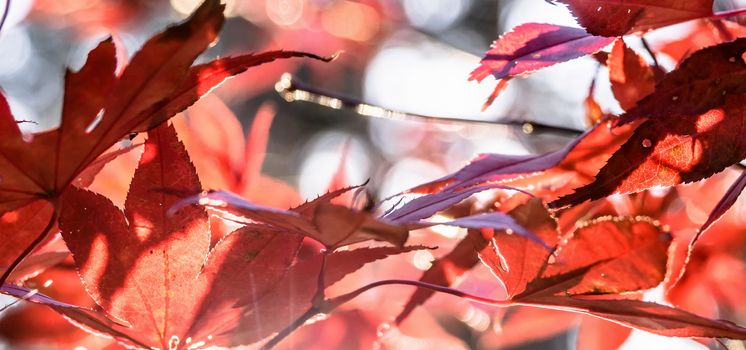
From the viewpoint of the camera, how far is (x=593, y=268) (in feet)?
1.53

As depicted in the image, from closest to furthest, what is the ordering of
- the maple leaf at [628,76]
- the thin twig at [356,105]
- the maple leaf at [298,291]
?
the maple leaf at [298,291], the maple leaf at [628,76], the thin twig at [356,105]

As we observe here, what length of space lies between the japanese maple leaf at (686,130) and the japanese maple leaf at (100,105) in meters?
0.23

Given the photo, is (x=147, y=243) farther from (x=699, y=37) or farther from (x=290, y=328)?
(x=699, y=37)

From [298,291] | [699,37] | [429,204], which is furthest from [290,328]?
[699,37]

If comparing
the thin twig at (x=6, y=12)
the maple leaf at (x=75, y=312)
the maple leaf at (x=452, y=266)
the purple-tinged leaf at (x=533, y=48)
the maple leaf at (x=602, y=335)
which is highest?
the thin twig at (x=6, y=12)

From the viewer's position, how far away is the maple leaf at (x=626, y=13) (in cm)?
46

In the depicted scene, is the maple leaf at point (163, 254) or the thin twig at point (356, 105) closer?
the maple leaf at point (163, 254)

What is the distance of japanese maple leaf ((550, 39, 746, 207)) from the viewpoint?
45 cm

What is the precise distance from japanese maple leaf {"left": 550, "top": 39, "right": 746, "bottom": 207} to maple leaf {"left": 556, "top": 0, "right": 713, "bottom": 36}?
1.8 inches

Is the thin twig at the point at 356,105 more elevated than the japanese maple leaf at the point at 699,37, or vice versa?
the thin twig at the point at 356,105

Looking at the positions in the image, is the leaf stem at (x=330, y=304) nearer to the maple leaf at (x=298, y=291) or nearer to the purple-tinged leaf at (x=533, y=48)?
the maple leaf at (x=298, y=291)

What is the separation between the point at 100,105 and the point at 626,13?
0.31 m

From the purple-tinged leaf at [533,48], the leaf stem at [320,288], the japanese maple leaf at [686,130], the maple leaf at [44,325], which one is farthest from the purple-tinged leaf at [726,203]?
the maple leaf at [44,325]

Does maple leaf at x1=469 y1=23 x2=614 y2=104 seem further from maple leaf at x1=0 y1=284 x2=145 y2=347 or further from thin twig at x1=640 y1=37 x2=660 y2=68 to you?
maple leaf at x1=0 y1=284 x2=145 y2=347
